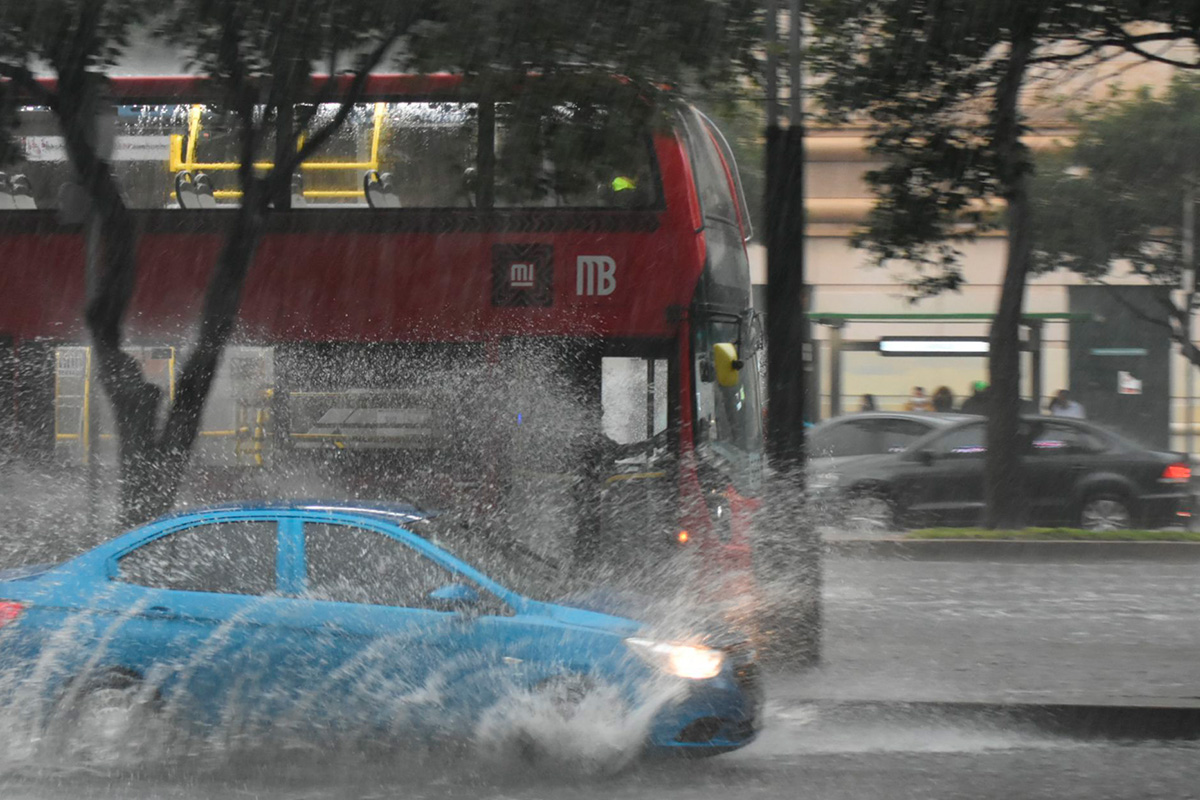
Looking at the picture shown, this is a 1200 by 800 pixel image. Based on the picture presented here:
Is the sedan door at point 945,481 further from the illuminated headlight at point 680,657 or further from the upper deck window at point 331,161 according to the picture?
the illuminated headlight at point 680,657

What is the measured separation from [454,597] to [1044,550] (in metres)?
9.67

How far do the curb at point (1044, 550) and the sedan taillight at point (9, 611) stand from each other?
32.7ft

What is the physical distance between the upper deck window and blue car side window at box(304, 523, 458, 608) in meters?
3.69

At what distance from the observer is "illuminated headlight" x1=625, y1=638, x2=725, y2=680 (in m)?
5.96

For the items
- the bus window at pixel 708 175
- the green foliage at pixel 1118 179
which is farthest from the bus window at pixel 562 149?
the green foliage at pixel 1118 179

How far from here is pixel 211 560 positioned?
617cm

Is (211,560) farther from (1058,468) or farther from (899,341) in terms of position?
(899,341)

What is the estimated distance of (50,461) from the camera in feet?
31.6

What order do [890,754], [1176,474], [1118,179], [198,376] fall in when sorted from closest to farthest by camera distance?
1. [890,754]
2. [198,376]
3. [1176,474]
4. [1118,179]

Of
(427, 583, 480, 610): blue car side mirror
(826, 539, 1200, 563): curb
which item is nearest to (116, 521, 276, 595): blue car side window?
(427, 583, 480, 610): blue car side mirror

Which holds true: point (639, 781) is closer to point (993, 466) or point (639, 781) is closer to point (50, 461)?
point (50, 461)

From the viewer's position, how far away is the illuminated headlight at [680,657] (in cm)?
596

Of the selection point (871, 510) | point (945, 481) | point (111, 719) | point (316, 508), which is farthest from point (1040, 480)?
point (111, 719)

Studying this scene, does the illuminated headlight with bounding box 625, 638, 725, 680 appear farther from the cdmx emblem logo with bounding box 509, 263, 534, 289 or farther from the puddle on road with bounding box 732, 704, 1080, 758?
the cdmx emblem logo with bounding box 509, 263, 534, 289
